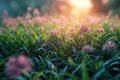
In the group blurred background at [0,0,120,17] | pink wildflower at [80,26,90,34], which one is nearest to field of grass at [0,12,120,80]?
pink wildflower at [80,26,90,34]

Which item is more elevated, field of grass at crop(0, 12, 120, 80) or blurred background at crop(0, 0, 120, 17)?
blurred background at crop(0, 0, 120, 17)

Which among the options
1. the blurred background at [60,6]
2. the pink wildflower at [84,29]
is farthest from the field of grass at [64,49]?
the blurred background at [60,6]

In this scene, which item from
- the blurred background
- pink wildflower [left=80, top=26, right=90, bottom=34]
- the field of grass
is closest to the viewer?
the field of grass

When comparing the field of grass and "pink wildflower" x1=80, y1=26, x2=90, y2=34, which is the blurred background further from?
"pink wildflower" x1=80, y1=26, x2=90, y2=34

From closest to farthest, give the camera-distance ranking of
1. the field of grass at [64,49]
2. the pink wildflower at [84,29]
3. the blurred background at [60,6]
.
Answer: the field of grass at [64,49] < the pink wildflower at [84,29] < the blurred background at [60,6]

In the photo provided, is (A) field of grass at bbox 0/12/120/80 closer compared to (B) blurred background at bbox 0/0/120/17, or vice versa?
(A) field of grass at bbox 0/12/120/80

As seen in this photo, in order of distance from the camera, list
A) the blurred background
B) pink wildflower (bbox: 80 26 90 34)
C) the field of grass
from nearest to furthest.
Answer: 1. the field of grass
2. pink wildflower (bbox: 80 26 90 34)
3. the blurred background

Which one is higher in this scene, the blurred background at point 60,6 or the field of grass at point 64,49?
the blurred background at point 60,6

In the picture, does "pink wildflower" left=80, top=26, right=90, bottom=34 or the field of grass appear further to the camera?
"pink wildflower" left=80, top=26, right=90, bottom=34

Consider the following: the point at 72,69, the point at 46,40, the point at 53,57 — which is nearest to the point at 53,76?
the point at 72,69

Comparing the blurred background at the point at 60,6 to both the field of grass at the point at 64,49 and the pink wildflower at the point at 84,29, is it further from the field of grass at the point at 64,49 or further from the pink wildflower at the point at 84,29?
the pink wildflower at the point at 84,29

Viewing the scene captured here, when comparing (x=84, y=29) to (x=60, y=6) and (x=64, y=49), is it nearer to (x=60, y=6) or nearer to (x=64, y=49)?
(x=64, y=49)
